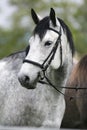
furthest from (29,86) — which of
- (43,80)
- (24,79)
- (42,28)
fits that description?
(42,28)

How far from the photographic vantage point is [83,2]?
41000 millimetres

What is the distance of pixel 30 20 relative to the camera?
35.8 meters

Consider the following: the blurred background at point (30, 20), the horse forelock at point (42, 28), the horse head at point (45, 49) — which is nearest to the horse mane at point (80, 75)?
the horse head at point (45, 49)

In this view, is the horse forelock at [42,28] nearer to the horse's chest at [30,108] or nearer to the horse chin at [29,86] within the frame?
the horse chin at [29,86]

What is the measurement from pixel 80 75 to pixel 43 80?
0.81m

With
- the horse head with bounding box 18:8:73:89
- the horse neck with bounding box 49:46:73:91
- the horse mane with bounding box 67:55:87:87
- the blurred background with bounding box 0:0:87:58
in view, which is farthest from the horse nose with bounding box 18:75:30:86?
the blurred background with bounding box 0:0:87:58

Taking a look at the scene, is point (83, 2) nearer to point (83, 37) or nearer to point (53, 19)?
point (83, 37)

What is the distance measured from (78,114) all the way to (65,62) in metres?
1.19

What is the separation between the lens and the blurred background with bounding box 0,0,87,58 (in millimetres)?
32944

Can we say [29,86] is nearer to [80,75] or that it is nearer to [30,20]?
[80,75]

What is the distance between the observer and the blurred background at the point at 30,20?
3294 centimetres

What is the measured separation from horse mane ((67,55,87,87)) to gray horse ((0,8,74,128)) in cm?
36

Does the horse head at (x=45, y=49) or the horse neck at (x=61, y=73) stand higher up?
the horse head at (x=45, y=49)

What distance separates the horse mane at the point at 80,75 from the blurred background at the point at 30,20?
21.6 metres
